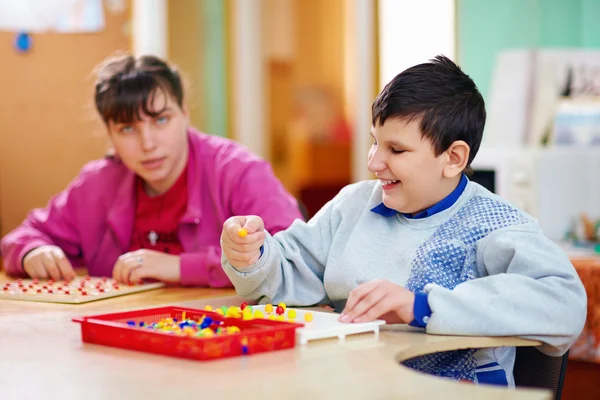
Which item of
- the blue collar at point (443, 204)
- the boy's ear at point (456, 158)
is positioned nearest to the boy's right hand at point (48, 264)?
the blue collar at point (443, 204)

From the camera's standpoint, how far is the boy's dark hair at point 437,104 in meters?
1.33

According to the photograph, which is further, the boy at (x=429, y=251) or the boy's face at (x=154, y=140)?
the boy's face at (x=154, y=140)

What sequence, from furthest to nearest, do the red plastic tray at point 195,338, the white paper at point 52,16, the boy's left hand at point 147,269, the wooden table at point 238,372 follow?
the white paper at point 52,16
the boy's left hand at point 147,269
the red plastic tray at point 195,338
the wooden table at point 238,372

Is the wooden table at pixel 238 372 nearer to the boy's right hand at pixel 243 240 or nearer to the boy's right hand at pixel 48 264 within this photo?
the boy's right hand at pixel 243 240

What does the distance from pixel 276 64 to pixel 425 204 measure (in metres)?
5.82

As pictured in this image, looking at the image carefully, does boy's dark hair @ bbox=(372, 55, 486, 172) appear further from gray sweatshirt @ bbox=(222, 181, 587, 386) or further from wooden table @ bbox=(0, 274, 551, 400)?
wooden table @ bbox=(0, 274, 551, 400)

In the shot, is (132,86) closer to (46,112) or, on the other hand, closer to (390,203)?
(390,203)

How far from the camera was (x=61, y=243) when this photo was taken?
2.06 metres

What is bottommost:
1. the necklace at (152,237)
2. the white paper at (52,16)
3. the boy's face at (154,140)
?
the necklace at (152,237)

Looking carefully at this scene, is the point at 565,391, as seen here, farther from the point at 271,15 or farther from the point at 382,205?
the point at 271,15

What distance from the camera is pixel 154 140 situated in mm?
1861

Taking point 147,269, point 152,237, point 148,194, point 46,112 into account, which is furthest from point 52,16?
point 147,269

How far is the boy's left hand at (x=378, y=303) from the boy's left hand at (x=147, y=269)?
61cm

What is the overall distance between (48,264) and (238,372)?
98 cm
